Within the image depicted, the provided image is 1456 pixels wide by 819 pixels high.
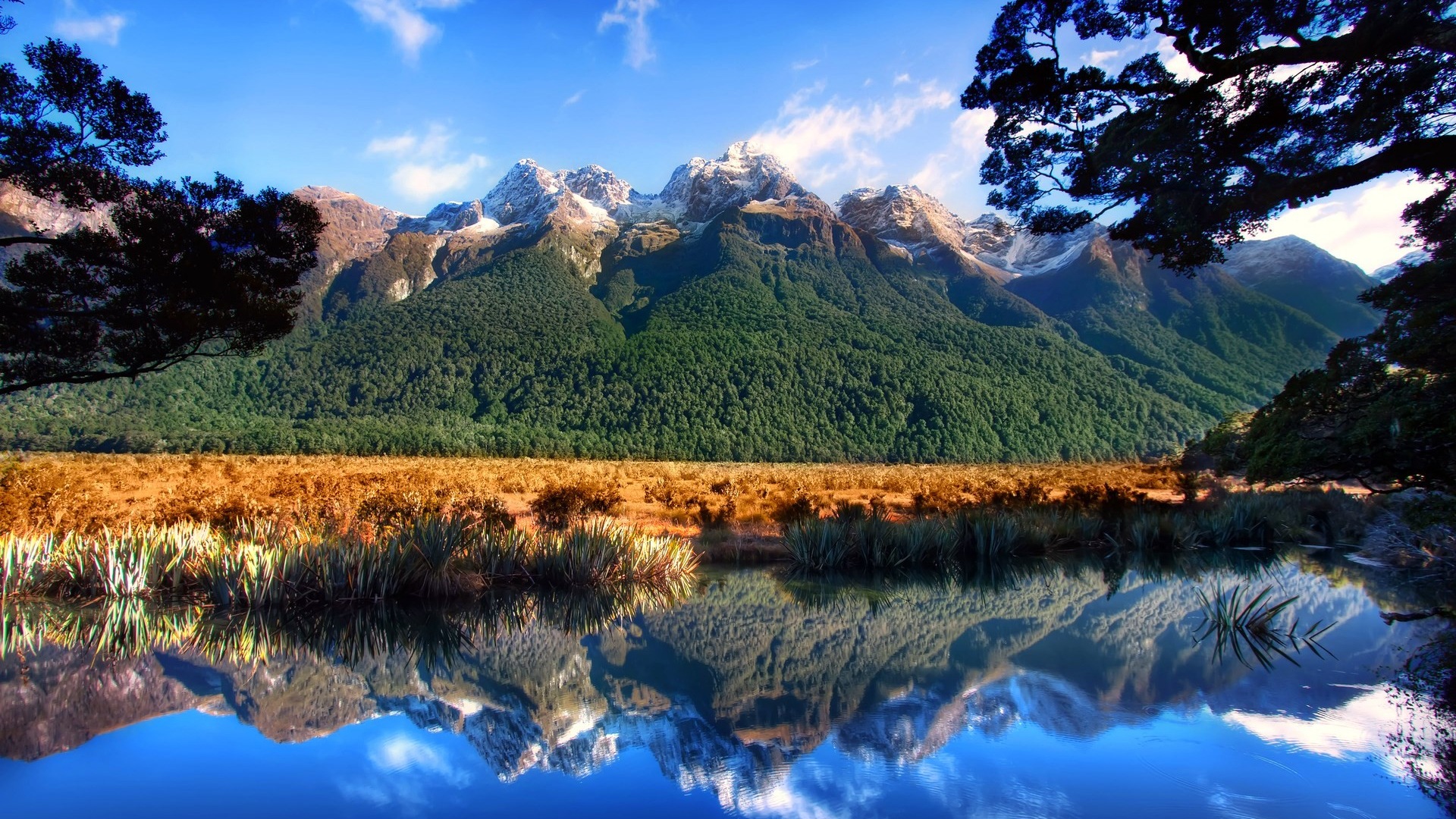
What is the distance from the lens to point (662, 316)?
10038 cm

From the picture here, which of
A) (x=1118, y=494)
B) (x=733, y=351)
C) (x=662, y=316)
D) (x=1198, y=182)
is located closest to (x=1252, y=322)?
(x=733, y=351)

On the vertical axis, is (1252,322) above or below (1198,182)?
above

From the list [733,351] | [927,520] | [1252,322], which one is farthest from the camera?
[1252,322]

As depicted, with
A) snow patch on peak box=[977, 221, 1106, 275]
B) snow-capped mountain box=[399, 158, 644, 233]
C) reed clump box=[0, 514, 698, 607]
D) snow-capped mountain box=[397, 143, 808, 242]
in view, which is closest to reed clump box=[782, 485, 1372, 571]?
reed clump box=[0, 514, 698, 607]

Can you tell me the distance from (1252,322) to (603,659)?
118085 millimetres

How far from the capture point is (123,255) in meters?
9.87

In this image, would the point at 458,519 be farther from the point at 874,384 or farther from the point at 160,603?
the point at 874,384

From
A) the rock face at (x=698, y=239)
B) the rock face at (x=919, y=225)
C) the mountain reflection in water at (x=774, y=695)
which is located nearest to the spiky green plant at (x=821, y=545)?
the mountain reflection in water at (x=774, y=695)

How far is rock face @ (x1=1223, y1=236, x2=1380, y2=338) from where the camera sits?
4070 inches

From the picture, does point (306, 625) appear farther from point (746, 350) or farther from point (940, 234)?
point (940, 234)

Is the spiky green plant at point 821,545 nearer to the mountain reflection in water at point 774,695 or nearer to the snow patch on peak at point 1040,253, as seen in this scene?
the mountain reflection in water at point 774,695

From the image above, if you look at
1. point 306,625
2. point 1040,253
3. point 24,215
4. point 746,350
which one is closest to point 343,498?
point 306,625

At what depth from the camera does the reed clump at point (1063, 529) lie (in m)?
10.6

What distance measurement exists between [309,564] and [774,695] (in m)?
5.54
